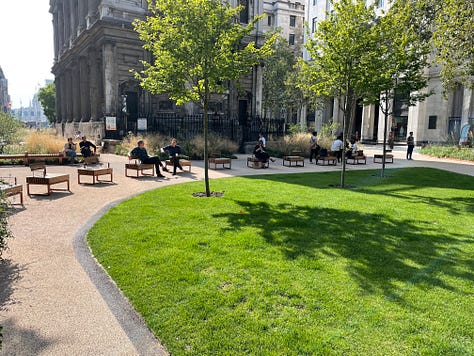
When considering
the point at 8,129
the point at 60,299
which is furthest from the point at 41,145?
the point at 60,299

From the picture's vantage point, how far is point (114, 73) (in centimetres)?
2864

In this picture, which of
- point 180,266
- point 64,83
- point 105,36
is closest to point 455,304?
point 180,266

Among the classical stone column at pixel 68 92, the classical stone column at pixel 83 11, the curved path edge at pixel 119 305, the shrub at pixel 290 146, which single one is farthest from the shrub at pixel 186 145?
the classical stone column at pixel 68 92

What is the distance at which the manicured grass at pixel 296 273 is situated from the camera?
11.6ft

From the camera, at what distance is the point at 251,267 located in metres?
5.07

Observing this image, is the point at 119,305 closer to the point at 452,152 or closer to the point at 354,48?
the point at 354,48

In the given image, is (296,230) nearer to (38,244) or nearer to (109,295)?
(109,295)

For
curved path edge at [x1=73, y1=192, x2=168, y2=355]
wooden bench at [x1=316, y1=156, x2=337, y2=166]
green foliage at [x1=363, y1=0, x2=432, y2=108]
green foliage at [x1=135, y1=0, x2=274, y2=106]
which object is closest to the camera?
curved path edge at [x1=73, y1=192, x2=168, y2=355]

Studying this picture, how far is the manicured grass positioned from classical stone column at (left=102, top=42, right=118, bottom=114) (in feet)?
70.4

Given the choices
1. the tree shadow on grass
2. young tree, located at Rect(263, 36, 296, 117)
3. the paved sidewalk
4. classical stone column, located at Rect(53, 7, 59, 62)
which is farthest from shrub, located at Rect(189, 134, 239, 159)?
classical stone column, located at Rect(53, 7, 59, 62)

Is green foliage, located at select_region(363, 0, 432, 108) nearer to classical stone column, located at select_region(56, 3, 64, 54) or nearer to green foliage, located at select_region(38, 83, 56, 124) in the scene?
classical stone column, located at select_region(56, 3, 64, 54)

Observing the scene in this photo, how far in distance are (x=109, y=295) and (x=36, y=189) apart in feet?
26.9

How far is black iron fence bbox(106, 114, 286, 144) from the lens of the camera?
1004 inches

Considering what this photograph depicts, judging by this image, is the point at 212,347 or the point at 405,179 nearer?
the point at 212,347
